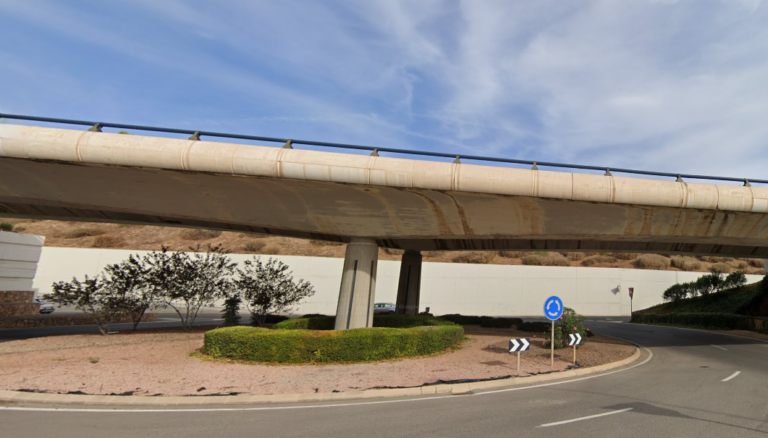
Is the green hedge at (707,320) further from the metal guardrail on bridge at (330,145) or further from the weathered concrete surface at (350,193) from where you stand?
the metal guardrail on bridge at (330,145)

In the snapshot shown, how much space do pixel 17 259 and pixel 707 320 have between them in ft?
168

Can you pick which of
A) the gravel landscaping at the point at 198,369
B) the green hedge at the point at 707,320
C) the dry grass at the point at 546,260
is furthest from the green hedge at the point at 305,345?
the dry grass at the point at 546,260

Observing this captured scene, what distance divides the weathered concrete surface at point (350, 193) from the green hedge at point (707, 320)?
1340cm

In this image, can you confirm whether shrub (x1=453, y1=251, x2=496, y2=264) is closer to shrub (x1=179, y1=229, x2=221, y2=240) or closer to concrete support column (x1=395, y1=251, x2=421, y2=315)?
concrete support column (x1=395, y1=251, x2=421, y2=315)

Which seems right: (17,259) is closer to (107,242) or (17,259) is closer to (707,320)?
(107,242)

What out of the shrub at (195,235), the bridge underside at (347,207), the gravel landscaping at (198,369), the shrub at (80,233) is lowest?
the gravel landscaping at (198,369)

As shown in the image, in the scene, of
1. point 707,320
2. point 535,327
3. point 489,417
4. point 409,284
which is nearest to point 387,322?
point 409,284

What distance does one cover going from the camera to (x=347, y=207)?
52.7 feet

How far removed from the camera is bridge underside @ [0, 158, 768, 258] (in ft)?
48.0

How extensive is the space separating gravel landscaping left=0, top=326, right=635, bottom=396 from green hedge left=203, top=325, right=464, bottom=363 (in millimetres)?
507

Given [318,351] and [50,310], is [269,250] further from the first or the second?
[318,351]

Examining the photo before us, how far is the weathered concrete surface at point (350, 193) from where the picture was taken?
13406 millimetres

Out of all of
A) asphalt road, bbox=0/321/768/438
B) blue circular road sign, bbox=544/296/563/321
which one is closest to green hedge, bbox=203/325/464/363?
asphalt road, bbox=0/321/768/438

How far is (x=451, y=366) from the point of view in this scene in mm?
13289
